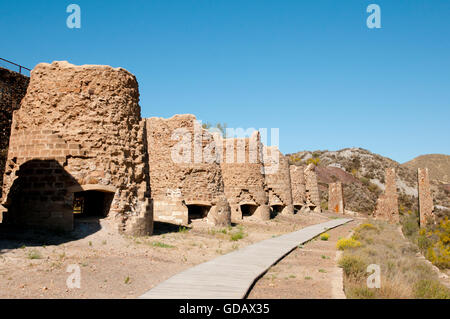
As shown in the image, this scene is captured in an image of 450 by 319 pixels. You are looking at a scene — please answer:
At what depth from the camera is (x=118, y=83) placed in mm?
12555

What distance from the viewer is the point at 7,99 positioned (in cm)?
1878

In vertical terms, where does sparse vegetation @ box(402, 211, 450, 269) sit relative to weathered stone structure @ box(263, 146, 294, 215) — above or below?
below

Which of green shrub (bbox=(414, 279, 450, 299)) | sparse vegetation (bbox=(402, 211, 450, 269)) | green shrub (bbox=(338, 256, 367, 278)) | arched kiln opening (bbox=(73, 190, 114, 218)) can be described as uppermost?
arched kiln opening (bbox=(73, 190, 114, 218))

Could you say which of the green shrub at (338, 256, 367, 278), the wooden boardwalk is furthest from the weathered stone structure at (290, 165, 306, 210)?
the green shrub at (338, 256, 367, 278)

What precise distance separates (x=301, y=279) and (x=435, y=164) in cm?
9800

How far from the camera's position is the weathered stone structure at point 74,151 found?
10930 millimetres

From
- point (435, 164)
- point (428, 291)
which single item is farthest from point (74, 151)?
point (435, 164)

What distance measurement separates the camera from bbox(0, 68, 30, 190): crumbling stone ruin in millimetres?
18234

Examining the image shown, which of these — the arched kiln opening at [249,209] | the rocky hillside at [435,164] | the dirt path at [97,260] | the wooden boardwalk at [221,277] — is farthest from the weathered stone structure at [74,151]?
the rocky hillside at [435,164]

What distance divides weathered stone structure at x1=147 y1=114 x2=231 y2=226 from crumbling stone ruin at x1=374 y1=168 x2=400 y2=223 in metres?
15.3

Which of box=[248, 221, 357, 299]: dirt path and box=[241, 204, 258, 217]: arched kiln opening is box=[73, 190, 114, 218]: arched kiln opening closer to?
box=[248, 221, 357, 299]: dirt path
